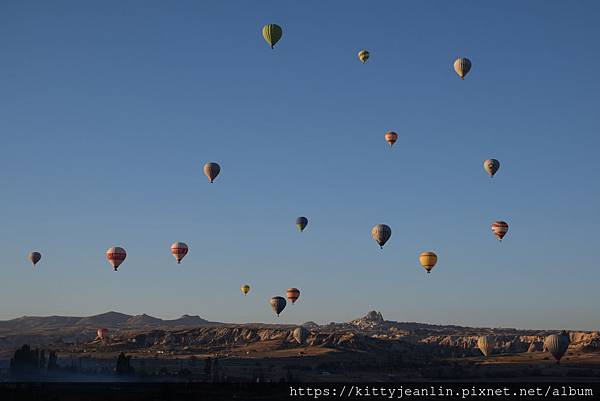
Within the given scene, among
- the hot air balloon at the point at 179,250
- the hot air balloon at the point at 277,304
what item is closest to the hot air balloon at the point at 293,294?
the hot air balloon at the point at 277,304

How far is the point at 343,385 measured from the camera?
130m

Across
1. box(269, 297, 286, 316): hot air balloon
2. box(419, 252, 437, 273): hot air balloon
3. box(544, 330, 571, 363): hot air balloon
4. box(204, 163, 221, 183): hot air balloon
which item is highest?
box(204, 163, 221, 183): hot air balloon

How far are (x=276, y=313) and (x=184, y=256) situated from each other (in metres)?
26.3

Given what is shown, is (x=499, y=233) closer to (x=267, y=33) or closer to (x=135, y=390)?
(x=267, y=33)

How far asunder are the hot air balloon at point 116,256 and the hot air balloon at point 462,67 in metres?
65.5

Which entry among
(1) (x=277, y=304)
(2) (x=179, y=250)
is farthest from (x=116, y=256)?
(1) (x=277, y=304)

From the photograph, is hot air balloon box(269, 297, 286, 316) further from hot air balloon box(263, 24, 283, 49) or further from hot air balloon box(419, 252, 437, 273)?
hot air balloon box(263, 24, 283, 49)

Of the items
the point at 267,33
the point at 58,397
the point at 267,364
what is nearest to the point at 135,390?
the point at 58,397

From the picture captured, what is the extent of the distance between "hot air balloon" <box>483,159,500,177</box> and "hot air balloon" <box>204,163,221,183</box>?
42.1m

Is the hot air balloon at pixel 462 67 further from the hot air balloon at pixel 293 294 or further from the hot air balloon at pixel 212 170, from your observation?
the hot air balloon at pixel 293 294

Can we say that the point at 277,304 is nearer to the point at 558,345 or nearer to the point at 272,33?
the point at 558,345

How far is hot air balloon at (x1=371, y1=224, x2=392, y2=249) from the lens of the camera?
5064 inches

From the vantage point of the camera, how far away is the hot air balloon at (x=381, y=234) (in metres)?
129

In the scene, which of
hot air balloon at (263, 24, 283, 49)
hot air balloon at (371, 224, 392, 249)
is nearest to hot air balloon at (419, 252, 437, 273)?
hot air balloon at (371, 224, 392, 249)
